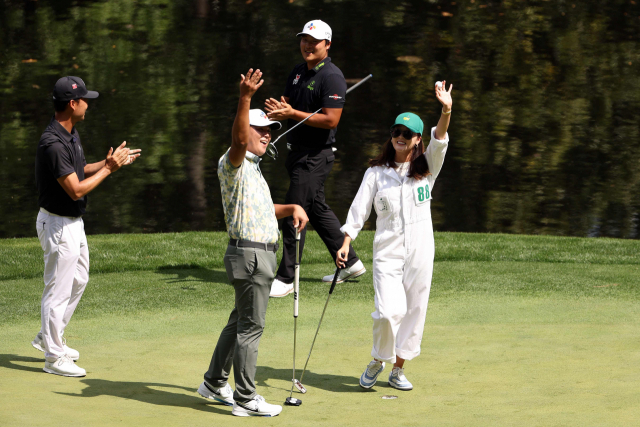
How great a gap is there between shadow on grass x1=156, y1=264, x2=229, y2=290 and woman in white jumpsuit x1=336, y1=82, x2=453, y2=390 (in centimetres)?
328

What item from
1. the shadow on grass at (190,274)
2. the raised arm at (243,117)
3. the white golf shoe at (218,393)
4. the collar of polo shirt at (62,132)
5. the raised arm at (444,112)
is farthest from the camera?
the shadow on grass at (190,274)

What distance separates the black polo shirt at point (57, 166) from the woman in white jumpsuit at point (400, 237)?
1.87 m

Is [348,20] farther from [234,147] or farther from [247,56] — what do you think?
[234,147]

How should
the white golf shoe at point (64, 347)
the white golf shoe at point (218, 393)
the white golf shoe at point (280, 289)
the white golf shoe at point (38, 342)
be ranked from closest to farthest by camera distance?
the white golf shoe at point (218, 393) → the white golf shoe at point (64, 347) → the white golf shoe at point (38, 342) → the white golf shoe at point (280, 289)

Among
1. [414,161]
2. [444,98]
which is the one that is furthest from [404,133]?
[444,98]

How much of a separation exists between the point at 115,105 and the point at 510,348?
14.0 m

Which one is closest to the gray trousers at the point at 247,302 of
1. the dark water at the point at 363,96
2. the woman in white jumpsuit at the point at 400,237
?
the woman in white jumpsuit at the point at 400,237

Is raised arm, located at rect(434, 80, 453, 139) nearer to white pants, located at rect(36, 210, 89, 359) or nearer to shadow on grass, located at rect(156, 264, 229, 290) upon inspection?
white pants, located at rect(36, 210, 89, 359)

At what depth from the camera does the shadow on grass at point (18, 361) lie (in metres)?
5.63

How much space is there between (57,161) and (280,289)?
2.93m

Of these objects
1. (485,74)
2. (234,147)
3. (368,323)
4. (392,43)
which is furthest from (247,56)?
(234,147)

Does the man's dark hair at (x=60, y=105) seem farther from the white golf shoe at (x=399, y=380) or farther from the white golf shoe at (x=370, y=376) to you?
the white golf shoe at (x=399, y=380)

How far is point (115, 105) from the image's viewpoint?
59.8 ft

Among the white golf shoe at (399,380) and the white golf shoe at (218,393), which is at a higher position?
the white golf shoe at (399,380)
